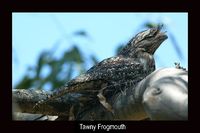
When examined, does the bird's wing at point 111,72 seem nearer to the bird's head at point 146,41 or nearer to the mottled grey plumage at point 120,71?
the mottled grey plumage at point 120,71

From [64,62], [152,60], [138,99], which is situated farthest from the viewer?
[152,60]

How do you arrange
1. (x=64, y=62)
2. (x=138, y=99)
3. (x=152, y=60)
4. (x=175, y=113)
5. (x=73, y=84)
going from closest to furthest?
1. (x=175, y=113)
2. (x=138, y=99)
3. (x=73, y=84)
4. (x=64, y=62)
5. (x=152, y=60)

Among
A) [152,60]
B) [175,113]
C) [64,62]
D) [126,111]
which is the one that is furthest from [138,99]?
[152,60]

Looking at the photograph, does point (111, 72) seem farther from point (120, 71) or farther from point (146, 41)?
point (146, 41)

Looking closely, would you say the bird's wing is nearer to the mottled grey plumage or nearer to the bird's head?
the mottled grey plumage

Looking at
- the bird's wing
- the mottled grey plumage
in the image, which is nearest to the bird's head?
the mottled grey plumage

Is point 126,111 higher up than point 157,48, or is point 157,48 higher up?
point 157,48

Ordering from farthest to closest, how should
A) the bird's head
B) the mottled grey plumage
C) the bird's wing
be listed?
the bird's head, the bird's wing, the mottled grey plumage

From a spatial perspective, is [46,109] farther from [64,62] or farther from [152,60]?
[152,60]
